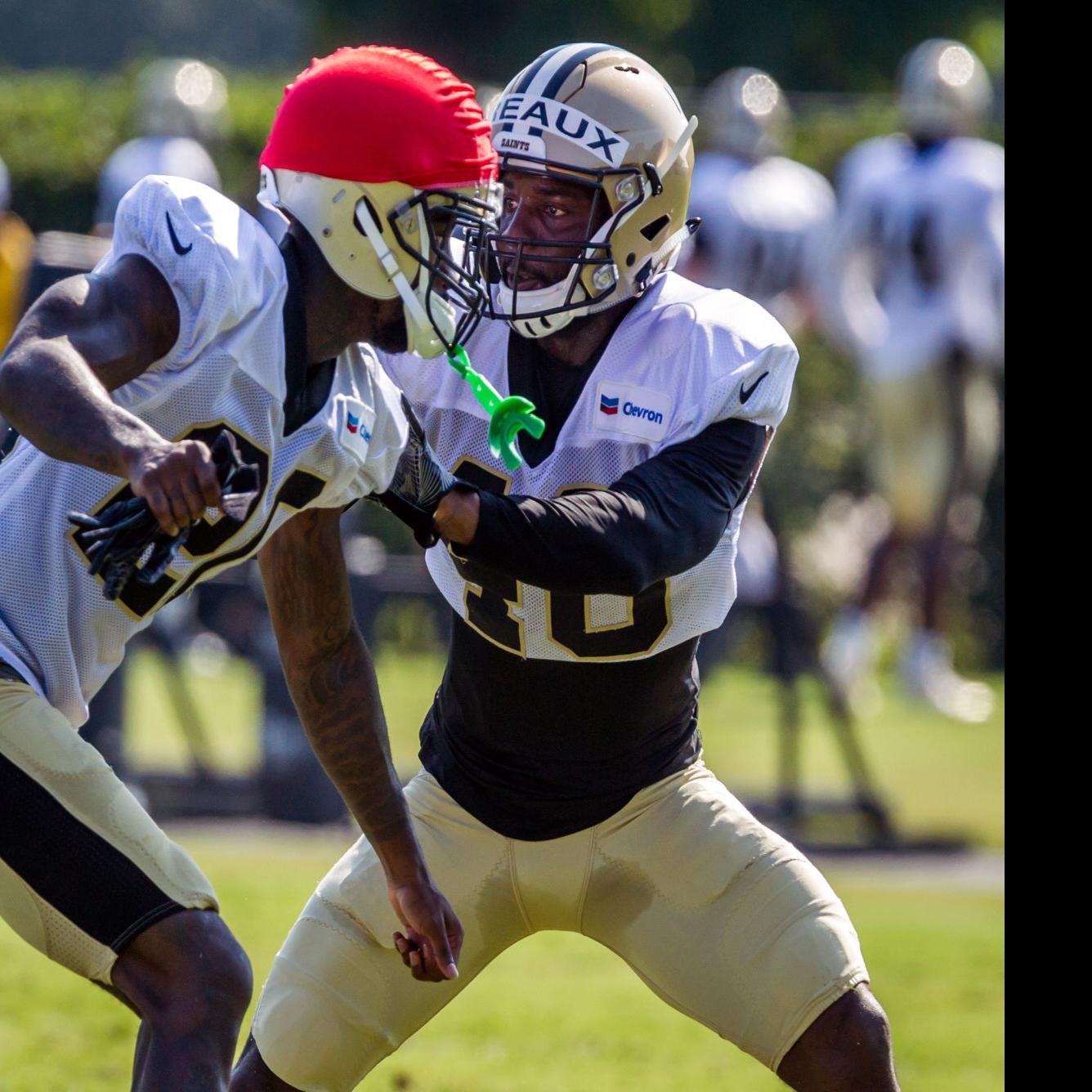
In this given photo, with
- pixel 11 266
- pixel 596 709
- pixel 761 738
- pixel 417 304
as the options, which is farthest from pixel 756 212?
pixel 417 304

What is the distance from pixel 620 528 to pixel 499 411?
27 cm

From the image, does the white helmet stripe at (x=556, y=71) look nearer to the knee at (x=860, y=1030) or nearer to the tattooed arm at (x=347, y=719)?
the tattooed arm at (x=347, y=719)

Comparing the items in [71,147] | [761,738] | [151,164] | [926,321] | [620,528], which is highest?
[620,528]

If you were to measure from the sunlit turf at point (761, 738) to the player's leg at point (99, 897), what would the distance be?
15.4 feet

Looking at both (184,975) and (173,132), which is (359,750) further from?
(173,132)

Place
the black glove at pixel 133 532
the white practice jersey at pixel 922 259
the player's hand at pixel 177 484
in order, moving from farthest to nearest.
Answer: the white practice jersey at pixel 922 259 < the black glove at pixel 133 532 < the player's hand at pixel 177 484

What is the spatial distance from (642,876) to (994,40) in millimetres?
20348

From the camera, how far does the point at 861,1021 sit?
10.1ft

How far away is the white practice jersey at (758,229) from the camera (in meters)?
9.44

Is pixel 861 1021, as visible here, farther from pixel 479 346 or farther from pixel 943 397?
pixel 943 397

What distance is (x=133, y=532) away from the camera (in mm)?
2436

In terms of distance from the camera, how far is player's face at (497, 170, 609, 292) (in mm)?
3229

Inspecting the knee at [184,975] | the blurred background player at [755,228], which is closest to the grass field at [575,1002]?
the blurred background player at [755,228]

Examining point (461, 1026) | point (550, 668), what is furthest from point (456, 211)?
point (461, 1026)
